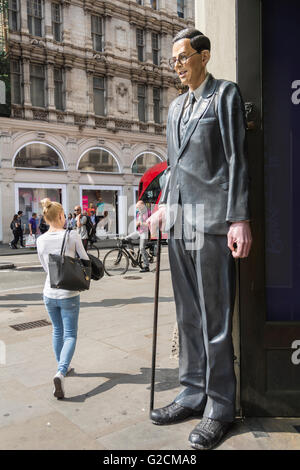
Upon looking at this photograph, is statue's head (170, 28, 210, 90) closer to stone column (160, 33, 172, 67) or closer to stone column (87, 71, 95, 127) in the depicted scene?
stone column (87, 71, 95, 127)

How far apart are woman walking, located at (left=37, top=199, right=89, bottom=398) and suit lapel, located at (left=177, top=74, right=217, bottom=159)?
4.82ft

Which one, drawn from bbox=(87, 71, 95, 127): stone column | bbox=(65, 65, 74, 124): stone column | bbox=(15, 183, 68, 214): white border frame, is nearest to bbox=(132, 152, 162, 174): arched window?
bbox=(87, 71, 95, 127): stone column

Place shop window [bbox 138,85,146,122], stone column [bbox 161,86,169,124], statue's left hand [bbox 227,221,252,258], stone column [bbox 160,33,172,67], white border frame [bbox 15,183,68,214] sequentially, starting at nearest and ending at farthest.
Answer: statue's left hand [bbox 227,221,252,258] → white border frame [bbox 15,183,68,214] → shop window [bbox 138,85,146,122] → stone column [bbox 160,33,172,67] → stone column [bbox 161,86,169,124]

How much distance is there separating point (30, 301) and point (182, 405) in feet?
17.1

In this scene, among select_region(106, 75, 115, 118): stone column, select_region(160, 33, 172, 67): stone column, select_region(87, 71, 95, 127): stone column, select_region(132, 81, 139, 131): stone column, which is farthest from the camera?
select_region(160, 33, 172, 67): stone column

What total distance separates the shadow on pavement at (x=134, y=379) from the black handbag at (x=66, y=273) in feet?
2.72

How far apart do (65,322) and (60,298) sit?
214 millimetres

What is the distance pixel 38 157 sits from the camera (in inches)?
987

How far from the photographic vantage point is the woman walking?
11.8 feet

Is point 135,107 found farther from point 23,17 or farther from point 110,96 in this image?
point 23,17

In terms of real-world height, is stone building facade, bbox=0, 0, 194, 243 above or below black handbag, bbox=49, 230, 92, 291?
above
